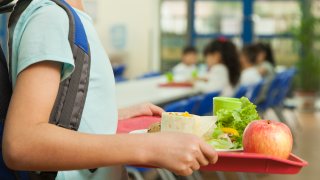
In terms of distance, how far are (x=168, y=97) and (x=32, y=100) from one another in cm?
450

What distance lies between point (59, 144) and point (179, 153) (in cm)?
22

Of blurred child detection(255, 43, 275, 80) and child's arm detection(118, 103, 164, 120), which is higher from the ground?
child's arm detection(118, 103, 164, 120)

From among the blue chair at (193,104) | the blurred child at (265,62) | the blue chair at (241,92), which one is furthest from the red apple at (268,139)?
the blurred child at (265,62)

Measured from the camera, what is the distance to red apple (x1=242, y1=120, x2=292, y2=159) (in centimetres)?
132

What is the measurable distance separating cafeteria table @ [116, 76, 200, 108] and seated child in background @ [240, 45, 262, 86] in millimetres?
833

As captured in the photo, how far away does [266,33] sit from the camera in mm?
11883

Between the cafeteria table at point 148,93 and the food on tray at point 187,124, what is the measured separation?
10.7 ft

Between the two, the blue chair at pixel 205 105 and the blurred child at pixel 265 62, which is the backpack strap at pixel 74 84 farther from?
the blurred child at pixel 265 62

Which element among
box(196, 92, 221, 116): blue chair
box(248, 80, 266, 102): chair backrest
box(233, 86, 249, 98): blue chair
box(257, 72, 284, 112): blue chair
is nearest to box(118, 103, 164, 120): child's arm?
box(196, 92, 221, 116): blue chair

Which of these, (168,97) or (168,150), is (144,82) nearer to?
(168,97)

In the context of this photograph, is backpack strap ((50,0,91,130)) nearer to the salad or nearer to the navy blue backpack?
the navy blue backpack

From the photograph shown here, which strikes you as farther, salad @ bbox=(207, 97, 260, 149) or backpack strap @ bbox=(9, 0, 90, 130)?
salad @ bbox=(207, 97, 260, 149)

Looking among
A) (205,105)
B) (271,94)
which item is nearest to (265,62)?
(271,94)

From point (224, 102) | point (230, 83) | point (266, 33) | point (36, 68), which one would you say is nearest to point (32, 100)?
point (36, 68)
